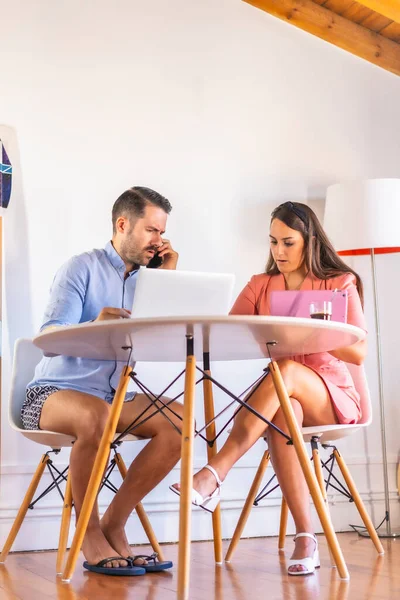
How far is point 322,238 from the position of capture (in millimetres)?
2602

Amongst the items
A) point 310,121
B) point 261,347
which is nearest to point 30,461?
point 261,347

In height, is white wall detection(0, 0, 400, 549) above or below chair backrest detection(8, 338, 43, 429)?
above

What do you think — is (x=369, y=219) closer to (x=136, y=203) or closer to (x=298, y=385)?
(x=136, y=203)

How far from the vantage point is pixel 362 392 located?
2545 mm

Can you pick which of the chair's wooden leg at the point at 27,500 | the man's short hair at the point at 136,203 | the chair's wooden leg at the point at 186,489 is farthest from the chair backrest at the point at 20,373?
the chair's wooden leg at the point at 186,489

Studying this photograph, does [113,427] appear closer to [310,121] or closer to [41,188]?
[41,188]

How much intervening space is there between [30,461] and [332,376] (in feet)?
3.76

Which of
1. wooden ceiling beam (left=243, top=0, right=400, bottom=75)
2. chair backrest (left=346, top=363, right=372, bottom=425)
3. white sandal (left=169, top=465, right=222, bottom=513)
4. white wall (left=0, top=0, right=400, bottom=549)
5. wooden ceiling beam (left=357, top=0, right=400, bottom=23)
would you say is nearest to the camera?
white sandal (left=169, top=465, right=222, bottom=513)

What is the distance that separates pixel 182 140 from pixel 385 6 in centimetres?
115

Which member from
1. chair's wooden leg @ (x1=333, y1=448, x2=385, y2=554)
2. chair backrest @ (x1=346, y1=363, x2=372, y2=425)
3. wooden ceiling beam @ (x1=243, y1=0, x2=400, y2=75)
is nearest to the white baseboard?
chair's wooden leg @ (x1=333, y1=448, x2=385, y2=554)

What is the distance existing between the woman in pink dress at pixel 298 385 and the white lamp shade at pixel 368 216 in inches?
25.7

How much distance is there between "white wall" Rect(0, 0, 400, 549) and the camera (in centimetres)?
294

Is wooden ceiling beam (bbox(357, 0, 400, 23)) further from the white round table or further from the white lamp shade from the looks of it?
the white round table

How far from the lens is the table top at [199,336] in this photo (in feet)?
5.44
